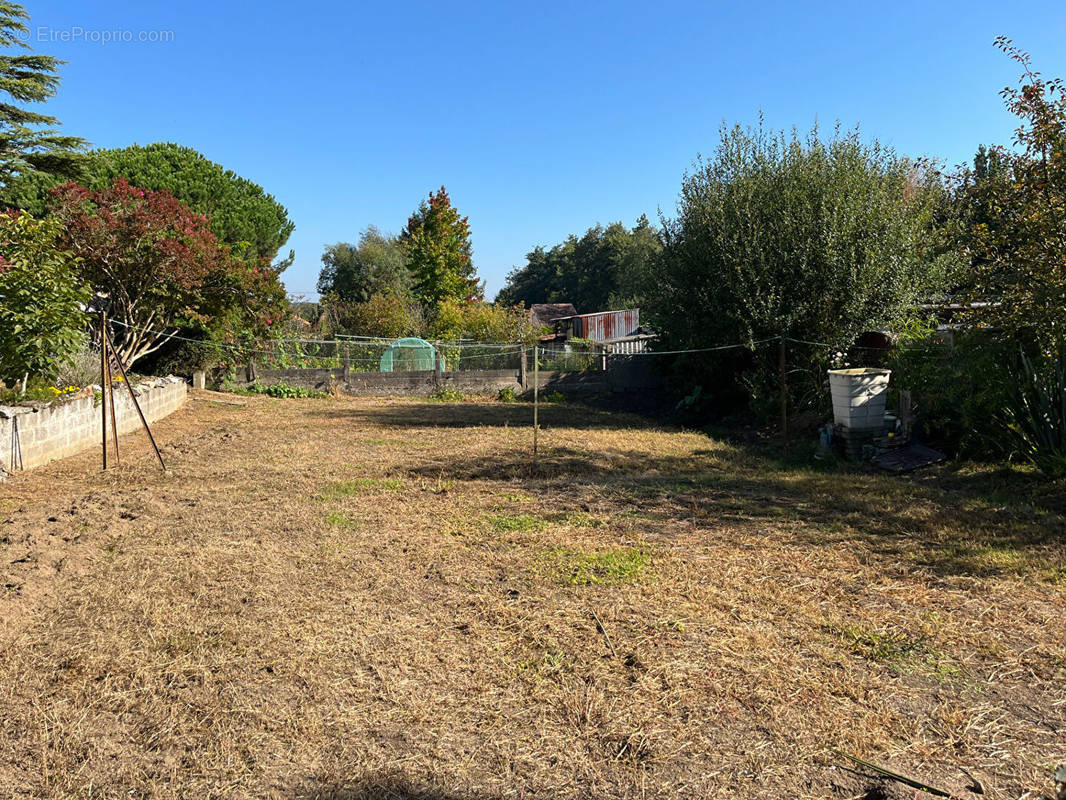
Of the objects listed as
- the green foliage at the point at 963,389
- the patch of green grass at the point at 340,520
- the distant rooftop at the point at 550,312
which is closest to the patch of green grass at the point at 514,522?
the patch of green grass at the point at 340,520

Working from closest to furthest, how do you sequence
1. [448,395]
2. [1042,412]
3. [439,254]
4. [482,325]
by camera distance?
[1042,412], [448,395], [482,325], [439,254]

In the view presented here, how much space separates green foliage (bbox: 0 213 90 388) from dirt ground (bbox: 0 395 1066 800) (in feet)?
3.85

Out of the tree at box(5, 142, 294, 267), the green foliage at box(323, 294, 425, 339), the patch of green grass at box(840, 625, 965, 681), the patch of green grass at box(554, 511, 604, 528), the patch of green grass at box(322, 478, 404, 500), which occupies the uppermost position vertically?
the tree at box(5, 142, 294, 267)

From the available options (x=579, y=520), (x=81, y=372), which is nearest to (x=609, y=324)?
(x=81, y=372)

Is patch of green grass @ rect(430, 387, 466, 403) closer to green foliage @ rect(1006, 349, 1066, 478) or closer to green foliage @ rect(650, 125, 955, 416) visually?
green foliage @ rect(650, 125, 955, 416)

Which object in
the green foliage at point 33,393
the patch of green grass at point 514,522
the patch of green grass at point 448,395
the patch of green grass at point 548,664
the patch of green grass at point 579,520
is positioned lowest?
the patch of green grass at point 548,664

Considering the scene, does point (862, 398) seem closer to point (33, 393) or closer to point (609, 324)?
point (33, 393)

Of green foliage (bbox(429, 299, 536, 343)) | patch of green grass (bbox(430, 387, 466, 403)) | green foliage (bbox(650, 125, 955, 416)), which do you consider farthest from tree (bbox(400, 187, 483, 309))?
green foliage (bbox(650, 125, 955, 416))

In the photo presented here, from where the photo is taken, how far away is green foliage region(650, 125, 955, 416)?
10141mm

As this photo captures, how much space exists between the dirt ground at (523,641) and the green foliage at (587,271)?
31.4 meters

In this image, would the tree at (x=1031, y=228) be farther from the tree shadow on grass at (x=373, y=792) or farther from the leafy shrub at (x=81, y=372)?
the leafy shrub at (x=81, y=372)

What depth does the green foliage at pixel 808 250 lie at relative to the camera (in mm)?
10141

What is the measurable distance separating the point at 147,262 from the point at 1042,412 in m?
13.4

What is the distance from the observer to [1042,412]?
262 inches
